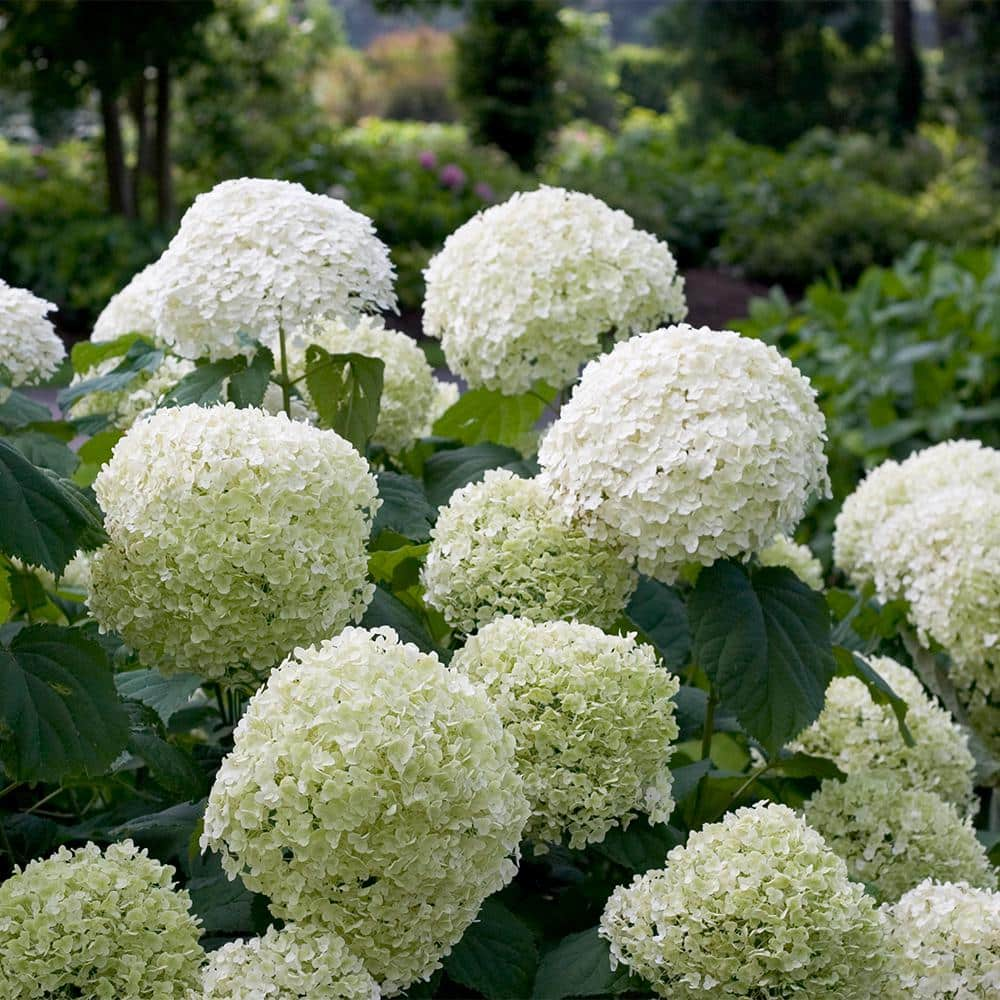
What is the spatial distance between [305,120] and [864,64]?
7.48 metres

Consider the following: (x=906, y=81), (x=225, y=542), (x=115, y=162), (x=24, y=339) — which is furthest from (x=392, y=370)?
(x=906, y=81)

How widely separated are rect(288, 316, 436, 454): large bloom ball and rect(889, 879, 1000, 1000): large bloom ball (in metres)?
0.93

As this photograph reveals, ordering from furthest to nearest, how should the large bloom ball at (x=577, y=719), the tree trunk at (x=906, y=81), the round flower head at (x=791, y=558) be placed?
1. the tree trunk at (x=906, y=81)
2. the round flower head at (x=791, y=558)
3. the large bloom ball at (x=577, y=719)

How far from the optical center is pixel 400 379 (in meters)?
1.97

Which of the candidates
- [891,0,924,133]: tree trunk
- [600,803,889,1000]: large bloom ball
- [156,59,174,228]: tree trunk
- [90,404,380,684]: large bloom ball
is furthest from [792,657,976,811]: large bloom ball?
[891,0,924,133]: tree trunk

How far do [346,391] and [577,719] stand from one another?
607mm

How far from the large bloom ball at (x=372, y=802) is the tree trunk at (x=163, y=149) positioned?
9.83 meters

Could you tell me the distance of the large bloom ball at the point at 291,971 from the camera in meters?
1.15

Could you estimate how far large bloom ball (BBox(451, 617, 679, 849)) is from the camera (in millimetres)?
1349

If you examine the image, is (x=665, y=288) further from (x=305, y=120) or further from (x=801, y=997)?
(x=305, y=120)

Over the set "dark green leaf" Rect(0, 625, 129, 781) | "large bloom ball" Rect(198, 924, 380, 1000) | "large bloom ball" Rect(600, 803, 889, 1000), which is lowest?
"large bloom ball" Rect(600, 803, 889, 1000)

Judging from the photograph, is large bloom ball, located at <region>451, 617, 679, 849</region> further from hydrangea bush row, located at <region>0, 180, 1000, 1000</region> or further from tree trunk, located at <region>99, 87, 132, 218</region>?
tree trunk, located at <region>99, 87, 132, 218</region>

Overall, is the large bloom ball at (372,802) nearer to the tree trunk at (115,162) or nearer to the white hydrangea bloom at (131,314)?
the white hydrangea bloom at (131,314)

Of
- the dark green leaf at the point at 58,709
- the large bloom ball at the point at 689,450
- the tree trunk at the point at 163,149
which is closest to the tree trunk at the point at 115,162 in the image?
the tree trunk at the point at 163,149
